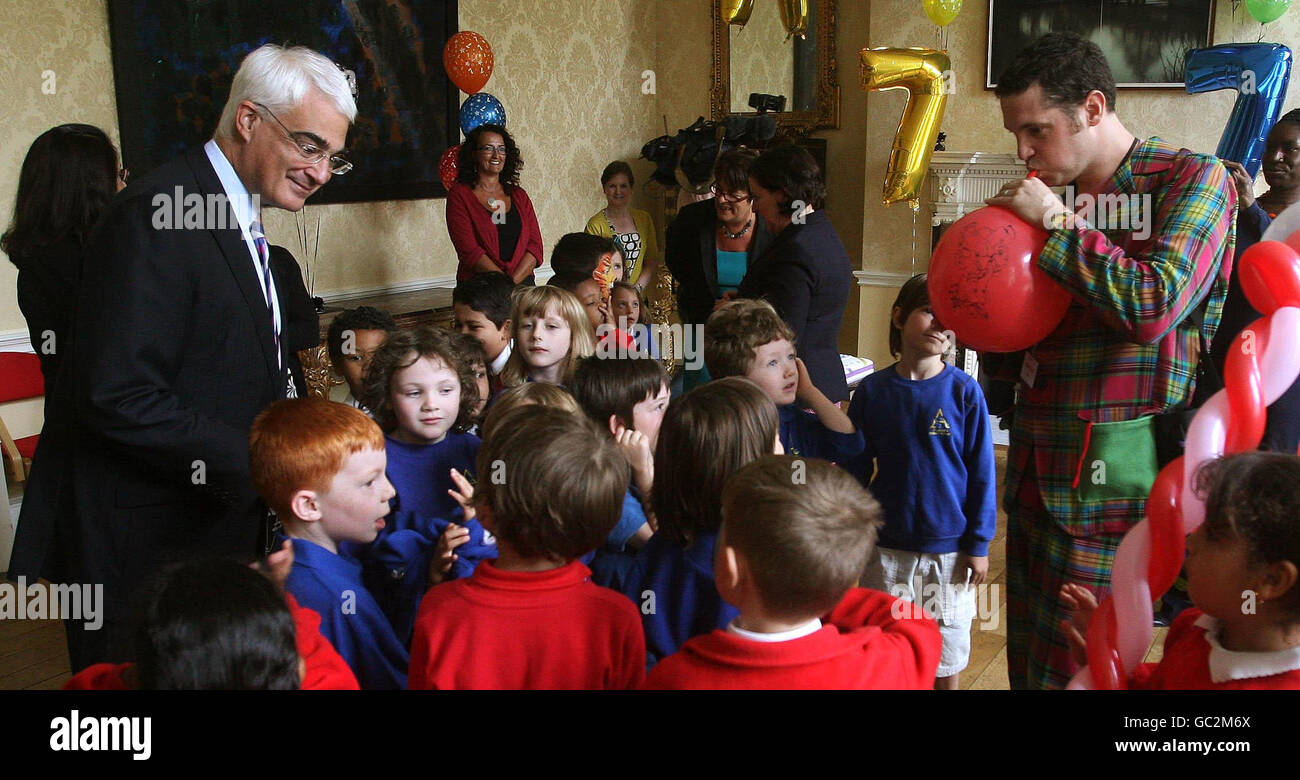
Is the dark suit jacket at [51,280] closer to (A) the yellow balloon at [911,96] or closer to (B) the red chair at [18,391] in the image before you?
(B) the red chair at [18,391]

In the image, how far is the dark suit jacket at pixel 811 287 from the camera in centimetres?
280

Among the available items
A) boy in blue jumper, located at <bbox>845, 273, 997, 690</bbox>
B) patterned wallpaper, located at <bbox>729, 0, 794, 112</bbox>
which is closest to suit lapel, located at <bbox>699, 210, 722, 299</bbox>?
boy in blue jumper, located at <bbox>845, 273, 997, 690</bbox>

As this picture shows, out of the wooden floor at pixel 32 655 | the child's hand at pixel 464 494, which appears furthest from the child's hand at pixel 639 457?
the wooden floor at pixel 32 655

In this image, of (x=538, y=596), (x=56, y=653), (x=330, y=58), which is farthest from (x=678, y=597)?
(x=330, y=58)

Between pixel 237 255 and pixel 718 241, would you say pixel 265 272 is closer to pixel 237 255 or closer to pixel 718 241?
pixel 237 255

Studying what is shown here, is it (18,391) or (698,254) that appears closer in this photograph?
(698,254)

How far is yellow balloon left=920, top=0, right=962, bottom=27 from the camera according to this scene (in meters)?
4.53

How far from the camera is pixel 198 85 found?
404cm

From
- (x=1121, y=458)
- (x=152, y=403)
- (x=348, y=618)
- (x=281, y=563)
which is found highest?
(x=152, y=403)

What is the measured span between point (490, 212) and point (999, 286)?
332 centimetres

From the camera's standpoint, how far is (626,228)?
473cm

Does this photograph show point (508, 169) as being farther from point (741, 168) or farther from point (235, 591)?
point (235, 591)
